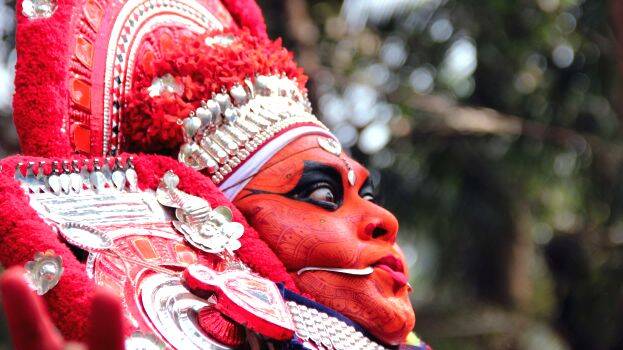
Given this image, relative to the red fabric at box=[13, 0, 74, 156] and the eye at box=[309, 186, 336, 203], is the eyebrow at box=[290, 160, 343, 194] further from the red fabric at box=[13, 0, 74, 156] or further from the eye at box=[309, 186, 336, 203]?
the red fabric at box=[13, 0, 74, 156]

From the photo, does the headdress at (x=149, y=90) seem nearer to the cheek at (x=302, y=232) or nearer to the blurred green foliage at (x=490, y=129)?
the cheek at (x=302, y=232)

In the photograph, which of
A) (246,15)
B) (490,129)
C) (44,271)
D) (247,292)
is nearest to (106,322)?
(44,271)

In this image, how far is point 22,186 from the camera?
353 centimetres

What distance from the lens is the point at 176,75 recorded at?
13.7 feet

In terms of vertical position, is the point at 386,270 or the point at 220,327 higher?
the point at 386,270

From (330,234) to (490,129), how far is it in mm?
6176

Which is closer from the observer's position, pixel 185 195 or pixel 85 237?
pixel 85 237

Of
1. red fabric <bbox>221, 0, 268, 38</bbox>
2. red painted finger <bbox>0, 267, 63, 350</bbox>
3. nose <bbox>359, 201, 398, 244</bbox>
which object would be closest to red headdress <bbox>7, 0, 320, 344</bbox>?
red fabric <bbox>221, 0, 268, 38</bbox>

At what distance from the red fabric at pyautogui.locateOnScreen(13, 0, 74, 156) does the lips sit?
1.10 meters

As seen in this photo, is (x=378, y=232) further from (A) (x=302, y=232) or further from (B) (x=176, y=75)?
(B) (x=176, y=75)

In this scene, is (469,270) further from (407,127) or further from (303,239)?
(303,239)

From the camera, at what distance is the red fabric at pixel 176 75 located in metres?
4.07

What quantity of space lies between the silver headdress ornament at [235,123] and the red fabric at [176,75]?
37 mm

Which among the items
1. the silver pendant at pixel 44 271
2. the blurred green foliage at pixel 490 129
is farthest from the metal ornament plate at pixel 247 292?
the blurred green foliage at pixel 490 129
